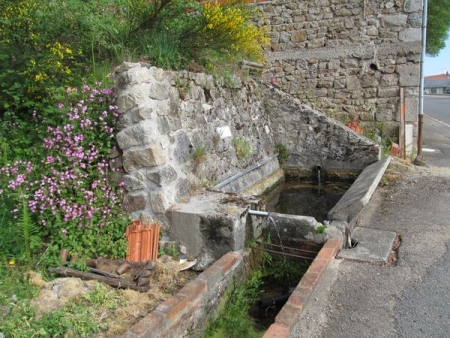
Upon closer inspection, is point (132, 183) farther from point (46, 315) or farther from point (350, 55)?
point (350, 55)

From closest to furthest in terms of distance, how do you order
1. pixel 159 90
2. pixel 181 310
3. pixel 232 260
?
pixel 181 310
pixel 232 260
pixel 159 90

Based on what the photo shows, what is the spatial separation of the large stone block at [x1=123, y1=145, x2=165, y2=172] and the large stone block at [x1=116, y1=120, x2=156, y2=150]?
68mm

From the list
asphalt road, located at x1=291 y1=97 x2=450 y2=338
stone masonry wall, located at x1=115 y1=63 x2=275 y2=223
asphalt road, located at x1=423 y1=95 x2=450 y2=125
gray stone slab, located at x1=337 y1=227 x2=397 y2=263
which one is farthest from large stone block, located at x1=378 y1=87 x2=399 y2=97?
asphalt road, located at x1=423 y1=95 x2=450 y2=125

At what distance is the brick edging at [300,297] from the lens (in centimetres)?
229

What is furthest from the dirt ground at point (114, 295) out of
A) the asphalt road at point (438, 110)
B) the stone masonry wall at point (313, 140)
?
the asphalt road at point (438, 110)

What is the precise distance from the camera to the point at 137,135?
3545 mm

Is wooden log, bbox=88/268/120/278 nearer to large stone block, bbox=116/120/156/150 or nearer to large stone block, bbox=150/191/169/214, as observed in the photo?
large stone block, bbox=150/191/169/214

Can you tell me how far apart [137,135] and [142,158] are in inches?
9.0

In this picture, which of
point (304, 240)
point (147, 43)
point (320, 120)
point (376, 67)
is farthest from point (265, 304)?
point (376, 67)

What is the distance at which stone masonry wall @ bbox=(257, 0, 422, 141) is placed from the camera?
291 inches

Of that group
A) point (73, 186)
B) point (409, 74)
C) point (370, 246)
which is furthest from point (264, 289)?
point (409, 74)

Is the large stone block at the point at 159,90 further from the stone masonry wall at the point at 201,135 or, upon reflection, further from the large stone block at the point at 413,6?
the large stone block at the point at 413,6

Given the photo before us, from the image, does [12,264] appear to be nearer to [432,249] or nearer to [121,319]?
[121,319]

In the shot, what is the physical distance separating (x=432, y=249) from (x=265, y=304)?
65.5 inches
